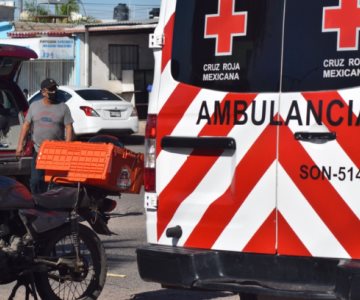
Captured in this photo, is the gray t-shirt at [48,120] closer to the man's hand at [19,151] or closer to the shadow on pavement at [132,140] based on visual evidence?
the man's hand at [19,151]

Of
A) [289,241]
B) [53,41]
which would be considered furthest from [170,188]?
[53,41]

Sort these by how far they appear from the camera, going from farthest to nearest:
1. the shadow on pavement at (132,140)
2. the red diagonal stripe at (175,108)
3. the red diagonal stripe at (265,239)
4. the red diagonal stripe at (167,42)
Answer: the shadow on pavement at (132,140) < the red diagonal stripe at (167,42) < the red diagonal stripe at (175,108) < the red diagonal stripe at (265,239)

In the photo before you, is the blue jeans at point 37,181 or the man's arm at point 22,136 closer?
the blue jeans at point 37,181

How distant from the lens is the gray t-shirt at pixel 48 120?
1072cm

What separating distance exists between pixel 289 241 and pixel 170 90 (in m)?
1.27

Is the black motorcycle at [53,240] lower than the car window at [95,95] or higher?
higher

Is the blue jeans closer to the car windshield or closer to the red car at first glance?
the red car

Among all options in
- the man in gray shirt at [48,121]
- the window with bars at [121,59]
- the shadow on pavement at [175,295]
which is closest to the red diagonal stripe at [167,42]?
the shadow on pavement at [175,295]

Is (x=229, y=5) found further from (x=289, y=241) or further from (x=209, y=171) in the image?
(x=289, y=241)

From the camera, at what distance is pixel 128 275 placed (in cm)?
848

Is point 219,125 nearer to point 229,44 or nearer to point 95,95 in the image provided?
point 229,44

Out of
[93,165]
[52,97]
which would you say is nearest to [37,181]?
[52,97]

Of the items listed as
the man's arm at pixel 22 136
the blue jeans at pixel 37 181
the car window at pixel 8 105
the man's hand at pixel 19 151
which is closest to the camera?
the blue jeans at pixel 37 181

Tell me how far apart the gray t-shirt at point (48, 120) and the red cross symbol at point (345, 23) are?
592 cm
